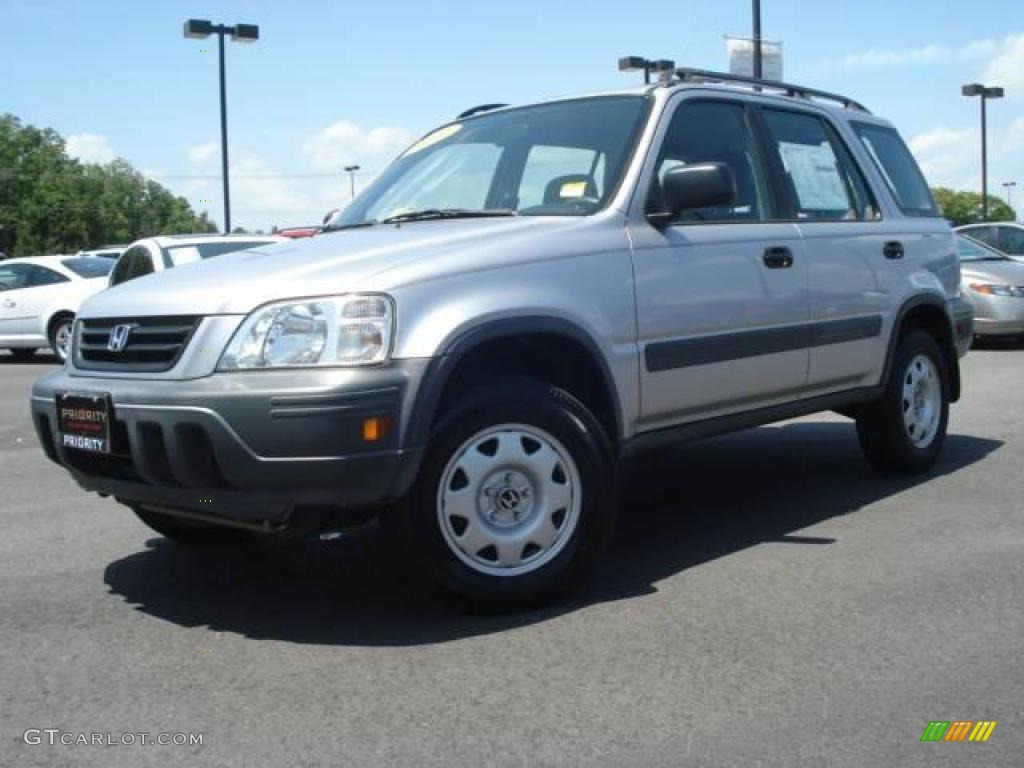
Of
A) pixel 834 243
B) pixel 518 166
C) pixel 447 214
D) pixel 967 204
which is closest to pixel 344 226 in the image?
pixel 447 214

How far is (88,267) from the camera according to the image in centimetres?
1720

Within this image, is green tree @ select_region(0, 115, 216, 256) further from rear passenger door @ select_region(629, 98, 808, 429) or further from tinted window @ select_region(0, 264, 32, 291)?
rear passenger door @ select_region(629, 98, 808, 429)

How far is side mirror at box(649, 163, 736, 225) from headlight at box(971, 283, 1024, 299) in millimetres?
10216

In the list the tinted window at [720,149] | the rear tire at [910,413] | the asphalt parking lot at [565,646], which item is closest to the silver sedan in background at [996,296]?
the rear tire at [910,413]

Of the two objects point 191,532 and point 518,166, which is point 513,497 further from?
point 191,532

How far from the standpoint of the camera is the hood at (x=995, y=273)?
13.7 metres

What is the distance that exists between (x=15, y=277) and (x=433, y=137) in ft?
42.5

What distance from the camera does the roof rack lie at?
5.43 metres

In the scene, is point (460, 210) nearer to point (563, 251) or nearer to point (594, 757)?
point (563, 251)

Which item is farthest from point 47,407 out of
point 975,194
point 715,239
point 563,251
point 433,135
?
point 975,194

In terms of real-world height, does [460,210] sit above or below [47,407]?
above

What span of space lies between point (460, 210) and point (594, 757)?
99.2 inches

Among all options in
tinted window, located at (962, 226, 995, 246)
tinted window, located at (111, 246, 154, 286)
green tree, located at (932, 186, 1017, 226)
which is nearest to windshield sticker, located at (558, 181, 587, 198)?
tinted window, located at (111, 246, 154, 286)

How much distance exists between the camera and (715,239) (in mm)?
4953
